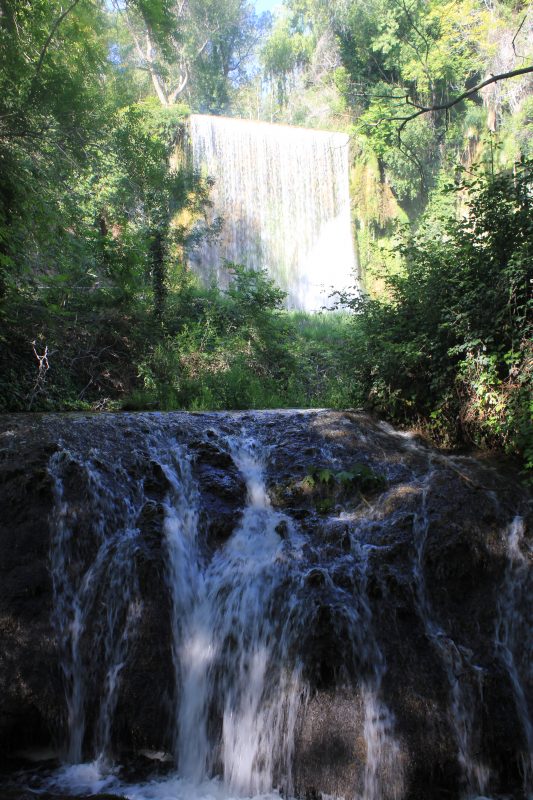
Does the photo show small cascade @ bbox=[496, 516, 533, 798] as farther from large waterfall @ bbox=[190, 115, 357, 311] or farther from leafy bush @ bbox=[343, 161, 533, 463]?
large waterfall @ bbox=[190, 115, 357, 311]

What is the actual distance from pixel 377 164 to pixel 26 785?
1059 inches

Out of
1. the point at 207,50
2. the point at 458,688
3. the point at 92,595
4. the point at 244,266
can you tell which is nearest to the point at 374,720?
the point at 458,688

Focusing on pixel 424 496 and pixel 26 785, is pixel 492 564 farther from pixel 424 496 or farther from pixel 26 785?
pixel 26 785

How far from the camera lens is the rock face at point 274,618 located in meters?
3.69

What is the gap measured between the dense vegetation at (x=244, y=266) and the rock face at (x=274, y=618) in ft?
4.81

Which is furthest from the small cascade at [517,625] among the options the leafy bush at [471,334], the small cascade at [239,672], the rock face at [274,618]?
the small cascade at [239,672]

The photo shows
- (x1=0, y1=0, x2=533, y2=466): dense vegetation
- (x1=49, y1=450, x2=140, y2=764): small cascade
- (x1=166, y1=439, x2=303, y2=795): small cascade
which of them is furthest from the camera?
(x1=0, y1=0, x2=533, y2=466): dense vegetation

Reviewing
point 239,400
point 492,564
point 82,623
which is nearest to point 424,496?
point 492,564

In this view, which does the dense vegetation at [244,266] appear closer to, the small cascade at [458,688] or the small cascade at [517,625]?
the small cascade at [517,625]

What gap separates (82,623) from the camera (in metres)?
4.27

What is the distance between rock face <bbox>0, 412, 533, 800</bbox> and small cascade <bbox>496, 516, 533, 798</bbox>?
0.4 inches

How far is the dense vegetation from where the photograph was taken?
616 centimetres

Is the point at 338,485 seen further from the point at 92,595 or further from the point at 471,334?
the point at 92,595

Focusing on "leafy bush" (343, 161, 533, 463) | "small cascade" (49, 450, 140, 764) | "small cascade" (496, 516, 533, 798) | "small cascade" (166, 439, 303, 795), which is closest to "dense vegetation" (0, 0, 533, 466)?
"leafy bush" (343, 161, 533, 463)
